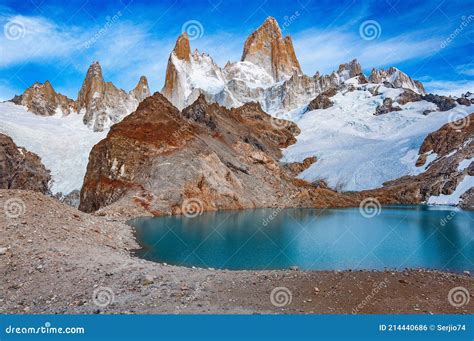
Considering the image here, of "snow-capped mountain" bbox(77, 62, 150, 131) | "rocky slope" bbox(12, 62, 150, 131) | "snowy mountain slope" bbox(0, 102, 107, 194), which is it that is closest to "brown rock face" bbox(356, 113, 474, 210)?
"snowy mountain slope" bbox(0, 102, 107, 194)

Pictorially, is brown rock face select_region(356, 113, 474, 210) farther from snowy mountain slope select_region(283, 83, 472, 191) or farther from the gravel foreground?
the gravel foreground

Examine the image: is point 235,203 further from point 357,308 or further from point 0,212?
point 357,308

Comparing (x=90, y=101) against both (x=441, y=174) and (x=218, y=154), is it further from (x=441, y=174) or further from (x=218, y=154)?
(x=441, y=174)

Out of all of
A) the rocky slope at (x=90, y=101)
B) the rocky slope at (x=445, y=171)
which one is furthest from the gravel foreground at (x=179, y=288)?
the rocky slope at (x=90, y=101)

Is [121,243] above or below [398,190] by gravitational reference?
below

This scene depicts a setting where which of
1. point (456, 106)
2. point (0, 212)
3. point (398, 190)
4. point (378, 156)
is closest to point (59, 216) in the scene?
point (0, 212)

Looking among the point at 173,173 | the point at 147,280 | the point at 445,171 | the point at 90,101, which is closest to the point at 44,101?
the point at 90,101
